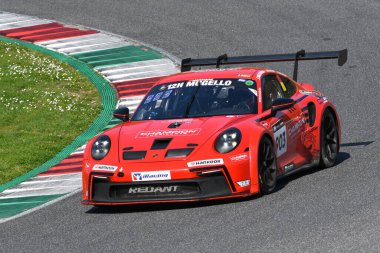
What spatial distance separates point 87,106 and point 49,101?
791mm

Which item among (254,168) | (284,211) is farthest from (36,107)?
(284,211)

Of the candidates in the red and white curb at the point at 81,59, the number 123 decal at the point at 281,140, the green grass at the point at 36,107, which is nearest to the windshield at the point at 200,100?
the number 123 decal at the point at 281,140

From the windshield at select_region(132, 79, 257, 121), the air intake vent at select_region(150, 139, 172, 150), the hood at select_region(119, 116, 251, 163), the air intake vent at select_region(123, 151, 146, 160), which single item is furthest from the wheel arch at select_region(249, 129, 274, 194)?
the air intake vent at select_region(123, 151, 146, 160)

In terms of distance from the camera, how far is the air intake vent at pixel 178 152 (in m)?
10.3

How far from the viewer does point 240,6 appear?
23391 mm

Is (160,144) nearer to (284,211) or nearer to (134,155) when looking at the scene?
(134,155)

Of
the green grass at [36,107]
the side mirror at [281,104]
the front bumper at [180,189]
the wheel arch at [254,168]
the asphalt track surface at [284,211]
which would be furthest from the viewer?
the green grass at [36,107]

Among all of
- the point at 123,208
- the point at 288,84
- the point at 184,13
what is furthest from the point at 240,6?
the point at 123,208

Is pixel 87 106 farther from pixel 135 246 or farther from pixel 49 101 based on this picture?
pixel 135 246

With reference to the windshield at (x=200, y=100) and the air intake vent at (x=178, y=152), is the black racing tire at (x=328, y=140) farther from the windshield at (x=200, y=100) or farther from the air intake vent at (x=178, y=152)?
the air intake vent at (x=178, y=152)

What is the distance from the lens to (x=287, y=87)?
485 inches

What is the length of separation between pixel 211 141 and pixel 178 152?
0.34 m

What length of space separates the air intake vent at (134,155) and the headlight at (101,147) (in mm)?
263

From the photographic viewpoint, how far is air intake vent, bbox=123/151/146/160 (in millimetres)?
10386
